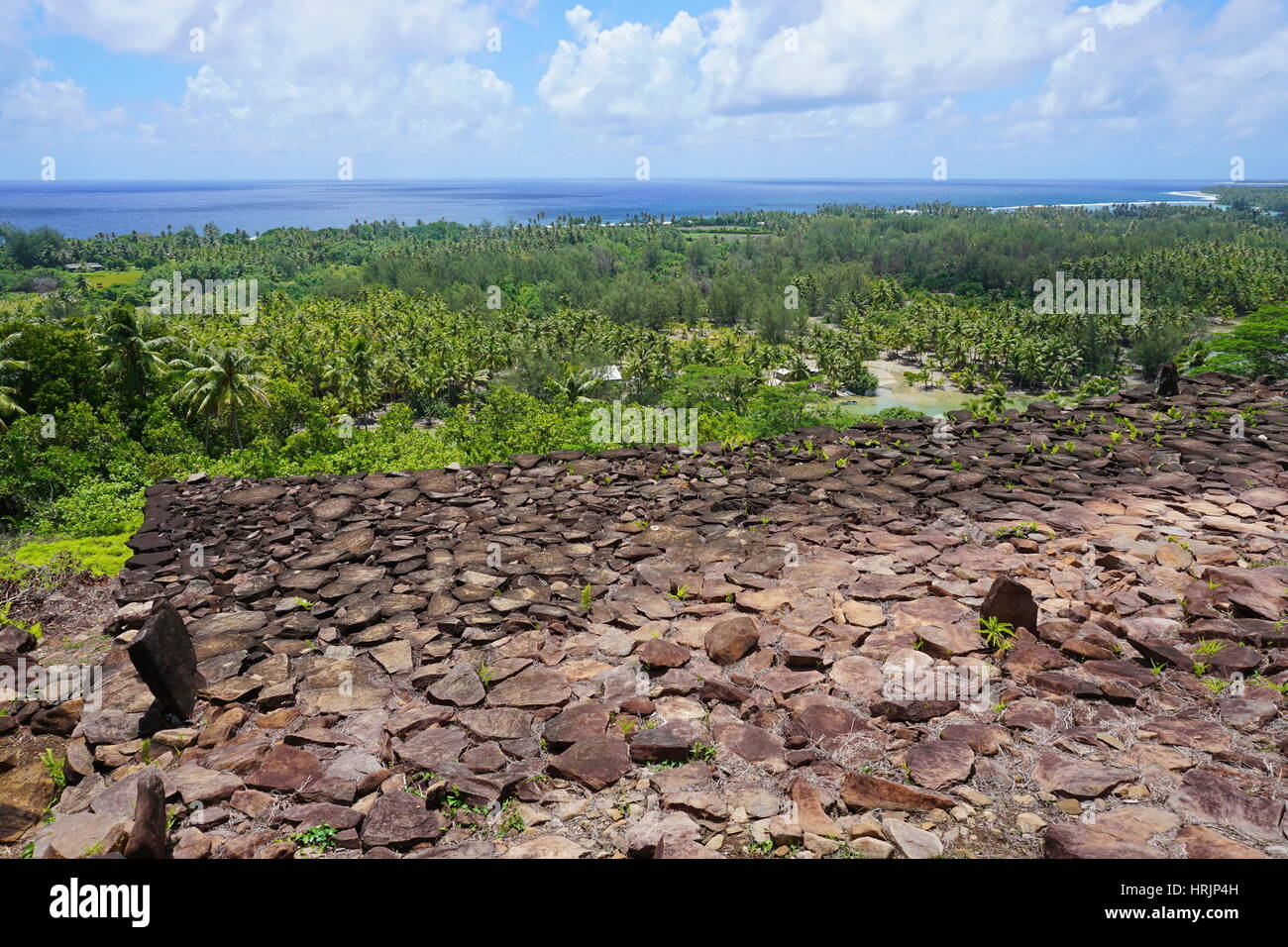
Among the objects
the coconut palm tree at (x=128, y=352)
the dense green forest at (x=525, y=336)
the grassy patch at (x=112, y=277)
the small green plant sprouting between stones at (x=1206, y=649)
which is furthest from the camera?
the grassy patch at (x=112, y=277)

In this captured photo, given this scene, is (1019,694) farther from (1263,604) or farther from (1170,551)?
(1170,551)

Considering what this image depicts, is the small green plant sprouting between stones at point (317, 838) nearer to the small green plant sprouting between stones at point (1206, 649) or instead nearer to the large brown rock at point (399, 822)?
the large brown rock at point (399, 822)

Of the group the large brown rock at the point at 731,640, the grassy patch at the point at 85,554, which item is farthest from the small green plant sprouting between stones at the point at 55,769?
the grassy patch at the point at 85,554

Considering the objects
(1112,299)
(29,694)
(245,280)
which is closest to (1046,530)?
(29,694)

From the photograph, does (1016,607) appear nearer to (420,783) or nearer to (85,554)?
(420,783)

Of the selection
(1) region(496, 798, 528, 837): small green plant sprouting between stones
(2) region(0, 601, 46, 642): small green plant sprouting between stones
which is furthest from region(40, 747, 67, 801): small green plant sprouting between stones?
(1) region(496, 798, 528, 837): small green plant sprouting between stones

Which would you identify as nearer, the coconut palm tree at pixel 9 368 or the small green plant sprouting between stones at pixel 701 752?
the small green plant sprouting between stones at pixel 701 752
